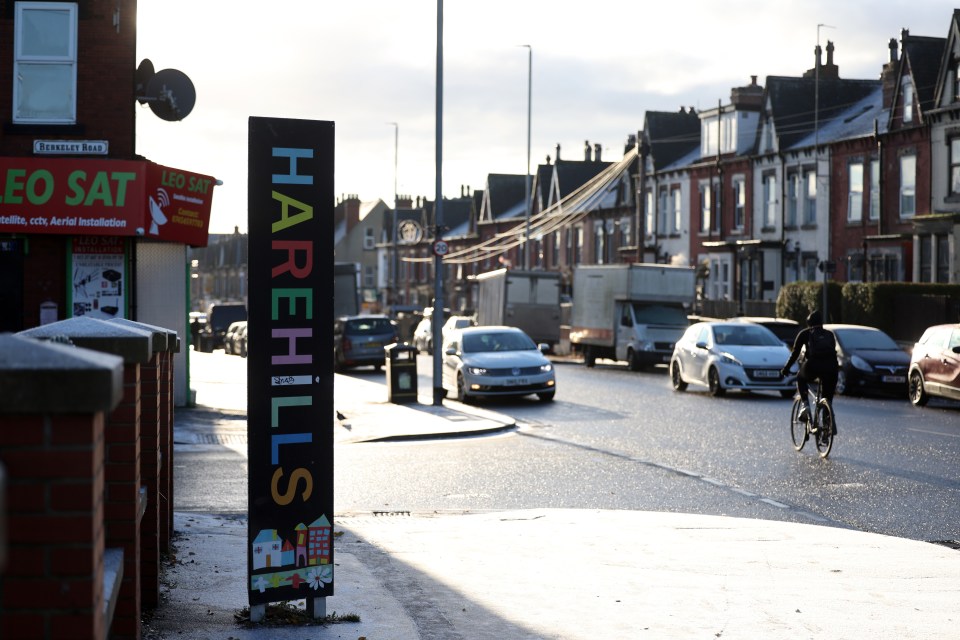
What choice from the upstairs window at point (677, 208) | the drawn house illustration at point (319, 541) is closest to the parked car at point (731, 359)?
the drawn house illustration at point (319, 541)

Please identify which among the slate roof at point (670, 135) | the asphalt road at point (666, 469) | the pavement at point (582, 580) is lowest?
the asphalt road at point (666, 469)

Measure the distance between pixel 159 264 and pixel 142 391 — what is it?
1515 centimetres

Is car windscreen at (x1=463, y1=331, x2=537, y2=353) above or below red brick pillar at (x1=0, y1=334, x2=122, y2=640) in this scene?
below

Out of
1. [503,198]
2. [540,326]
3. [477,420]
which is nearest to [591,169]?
[503,198]

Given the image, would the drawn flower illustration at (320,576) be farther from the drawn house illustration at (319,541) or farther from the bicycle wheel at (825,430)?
the bicycle wheel at (825,430)

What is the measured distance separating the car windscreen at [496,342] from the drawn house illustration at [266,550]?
20271 mm

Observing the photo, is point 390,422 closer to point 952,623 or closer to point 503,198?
point 952,623

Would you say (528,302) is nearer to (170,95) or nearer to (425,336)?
(425,336)

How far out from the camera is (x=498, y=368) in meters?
25.8

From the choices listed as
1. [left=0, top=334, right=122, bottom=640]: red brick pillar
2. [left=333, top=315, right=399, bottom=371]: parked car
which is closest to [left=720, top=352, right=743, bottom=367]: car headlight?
[left=333, top=315, right=399, bottom=371]: parked car

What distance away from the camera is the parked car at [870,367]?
2706 centimetres

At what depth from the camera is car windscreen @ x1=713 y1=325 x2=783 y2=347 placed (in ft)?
90.3

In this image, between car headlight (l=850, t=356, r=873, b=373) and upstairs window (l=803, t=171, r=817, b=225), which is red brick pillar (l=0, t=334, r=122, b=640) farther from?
upstairs window (l=803, t=171, r=817, b=225)

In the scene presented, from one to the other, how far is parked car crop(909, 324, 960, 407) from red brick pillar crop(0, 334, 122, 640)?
21.9 m
